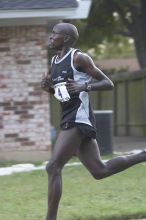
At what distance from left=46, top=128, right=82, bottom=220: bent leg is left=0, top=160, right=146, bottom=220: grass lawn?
2.36 ft

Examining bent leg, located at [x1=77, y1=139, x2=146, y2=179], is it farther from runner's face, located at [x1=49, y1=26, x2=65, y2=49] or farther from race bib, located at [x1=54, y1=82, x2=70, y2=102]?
runner's face, located at [x1=49, y1=26, x2=65, y2=49]

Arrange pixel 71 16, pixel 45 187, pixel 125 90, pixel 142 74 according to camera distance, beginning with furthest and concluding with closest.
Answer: pixel 125 90 → pixel 142 74 → pixel 71 16 → pixel 45 187

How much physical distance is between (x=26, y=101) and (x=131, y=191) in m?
4.71

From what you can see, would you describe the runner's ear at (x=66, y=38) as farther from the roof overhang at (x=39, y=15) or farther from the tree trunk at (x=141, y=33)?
the tree trunk at (x=141, y=33)

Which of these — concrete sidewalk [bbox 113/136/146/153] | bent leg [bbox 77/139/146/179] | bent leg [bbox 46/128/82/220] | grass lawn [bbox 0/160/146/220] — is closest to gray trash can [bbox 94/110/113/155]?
concrete sidewalk [bbox 113/136/146/153]

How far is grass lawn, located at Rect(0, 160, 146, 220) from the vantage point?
6.99 m

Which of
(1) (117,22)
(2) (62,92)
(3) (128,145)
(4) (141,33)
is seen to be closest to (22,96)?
(3) (128,145)

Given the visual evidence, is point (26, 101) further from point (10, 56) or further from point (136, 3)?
point (136, 3)

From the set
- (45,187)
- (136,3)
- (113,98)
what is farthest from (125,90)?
(45,187)

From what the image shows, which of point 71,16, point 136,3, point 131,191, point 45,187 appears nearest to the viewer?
point 131,191

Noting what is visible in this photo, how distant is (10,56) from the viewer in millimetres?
12773

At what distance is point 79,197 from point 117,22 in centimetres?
2358

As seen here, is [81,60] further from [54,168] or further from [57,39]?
[54,168]

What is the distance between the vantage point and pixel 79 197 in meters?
8.09
